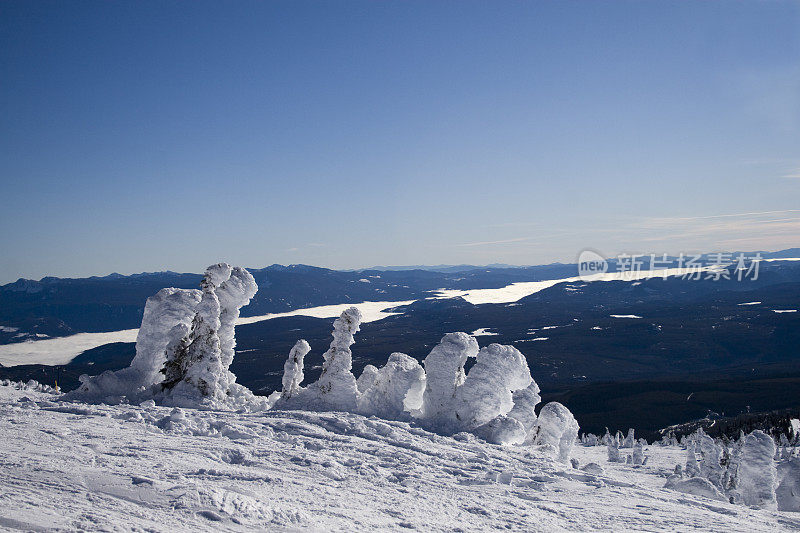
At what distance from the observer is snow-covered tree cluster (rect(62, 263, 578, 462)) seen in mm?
20078

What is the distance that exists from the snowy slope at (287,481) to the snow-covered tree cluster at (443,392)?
2.35m

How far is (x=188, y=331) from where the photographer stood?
2203 cm

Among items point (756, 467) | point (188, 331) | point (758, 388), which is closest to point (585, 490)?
point (188, 331)

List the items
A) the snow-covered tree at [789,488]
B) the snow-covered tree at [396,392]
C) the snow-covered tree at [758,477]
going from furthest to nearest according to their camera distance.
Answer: the snow-covered tree at [789,488], the snow-covered tree at [758,477], the snow-covered tree at [396,392]

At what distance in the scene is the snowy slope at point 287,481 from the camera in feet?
26.4

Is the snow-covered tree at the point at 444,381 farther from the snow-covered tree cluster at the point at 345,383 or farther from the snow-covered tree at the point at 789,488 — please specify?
the snow-covered tree at the point at 789,488

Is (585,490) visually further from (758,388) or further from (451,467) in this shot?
(758,388)

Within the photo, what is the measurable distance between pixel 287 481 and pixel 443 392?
1073 centimetres

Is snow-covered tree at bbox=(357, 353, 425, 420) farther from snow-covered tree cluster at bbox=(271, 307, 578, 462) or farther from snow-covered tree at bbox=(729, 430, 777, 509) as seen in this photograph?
snow-covered tree at bbox=(729, 430, 777, 509)

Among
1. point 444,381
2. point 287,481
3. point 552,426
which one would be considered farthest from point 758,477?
point 287,481

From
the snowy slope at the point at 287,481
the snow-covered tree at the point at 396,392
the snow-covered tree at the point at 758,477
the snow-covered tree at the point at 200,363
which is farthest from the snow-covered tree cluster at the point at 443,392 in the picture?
the snow-covered tree at the point at 758,477

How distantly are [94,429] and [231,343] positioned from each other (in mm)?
11553

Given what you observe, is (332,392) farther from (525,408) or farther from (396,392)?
(525,408)

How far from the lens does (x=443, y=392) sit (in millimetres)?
20812
